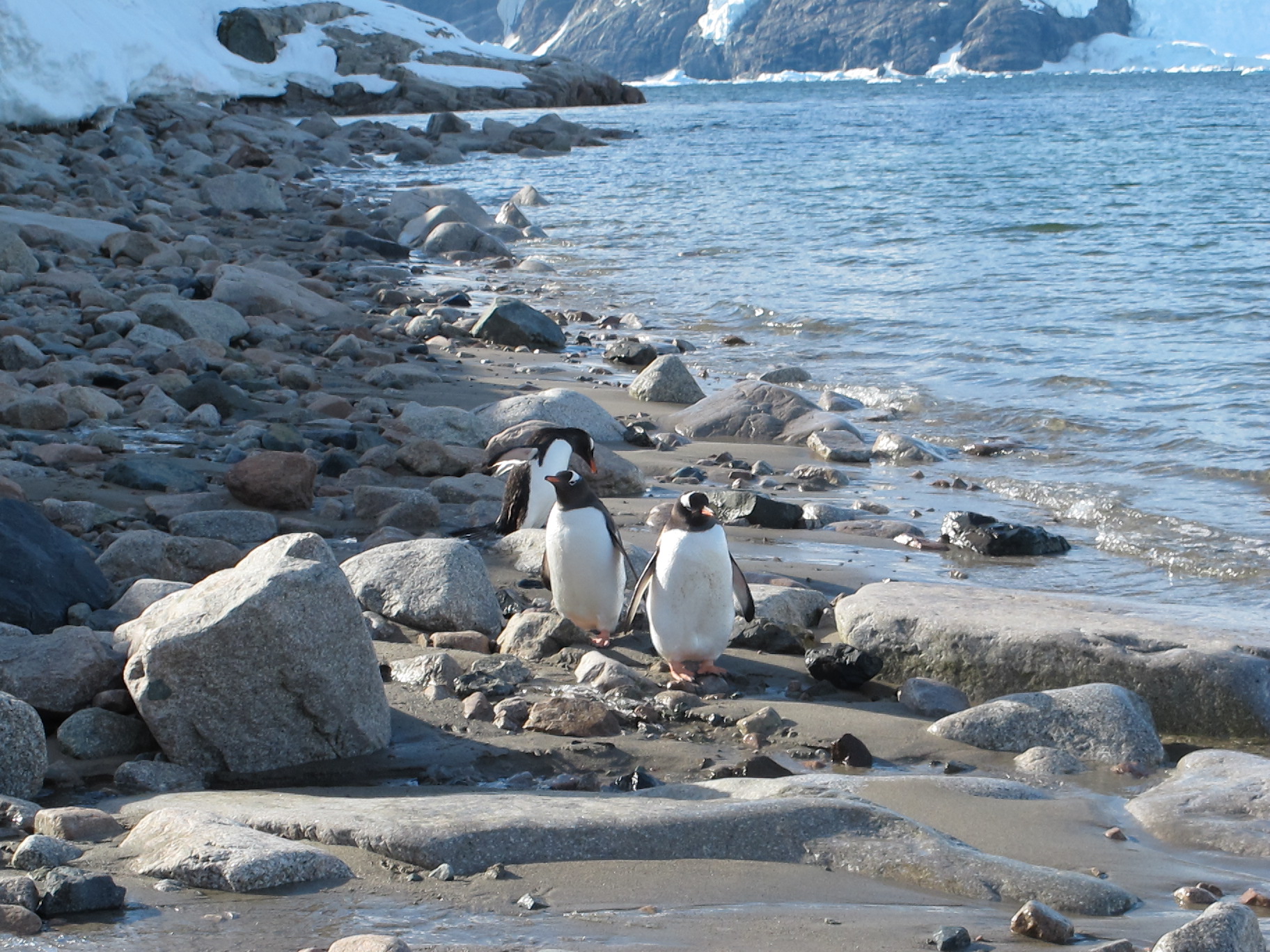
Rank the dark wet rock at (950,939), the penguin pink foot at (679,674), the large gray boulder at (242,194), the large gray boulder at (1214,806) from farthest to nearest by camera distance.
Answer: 1. the large gray boulder at (242,194)
2. the penguin pink foot at (679,674)
3. the large gray boulder at (1214,806)
4. the dark wet rock at (950,939)

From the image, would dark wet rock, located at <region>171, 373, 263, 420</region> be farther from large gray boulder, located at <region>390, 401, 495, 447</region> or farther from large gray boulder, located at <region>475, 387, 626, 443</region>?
large gray boulder, located at <region>475, 387, 626, 443</region>

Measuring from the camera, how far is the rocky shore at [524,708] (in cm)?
242

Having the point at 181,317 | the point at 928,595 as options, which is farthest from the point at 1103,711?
the point at 181,317

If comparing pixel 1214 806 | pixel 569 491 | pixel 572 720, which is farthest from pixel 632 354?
pixel 1214 806

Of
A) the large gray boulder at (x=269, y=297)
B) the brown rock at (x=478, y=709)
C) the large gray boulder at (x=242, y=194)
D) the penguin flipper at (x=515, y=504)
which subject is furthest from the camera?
the large gray boulder at (x=242, y=194)

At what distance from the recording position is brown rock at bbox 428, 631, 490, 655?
4.32 meters

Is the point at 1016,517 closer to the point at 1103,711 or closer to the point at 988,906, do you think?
the point at 1103,711

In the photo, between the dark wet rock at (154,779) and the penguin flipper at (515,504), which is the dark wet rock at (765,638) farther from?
the dark wet rock at (154,779)

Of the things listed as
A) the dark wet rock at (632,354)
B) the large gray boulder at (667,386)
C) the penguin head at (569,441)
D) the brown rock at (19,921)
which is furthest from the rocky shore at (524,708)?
the dark wet rock at (632,354)

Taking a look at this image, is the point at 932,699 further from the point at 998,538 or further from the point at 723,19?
the point at 723,19

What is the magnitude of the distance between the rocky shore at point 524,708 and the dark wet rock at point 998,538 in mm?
22

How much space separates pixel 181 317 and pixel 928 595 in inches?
244

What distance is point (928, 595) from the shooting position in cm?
453

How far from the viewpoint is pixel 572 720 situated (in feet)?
12.0
